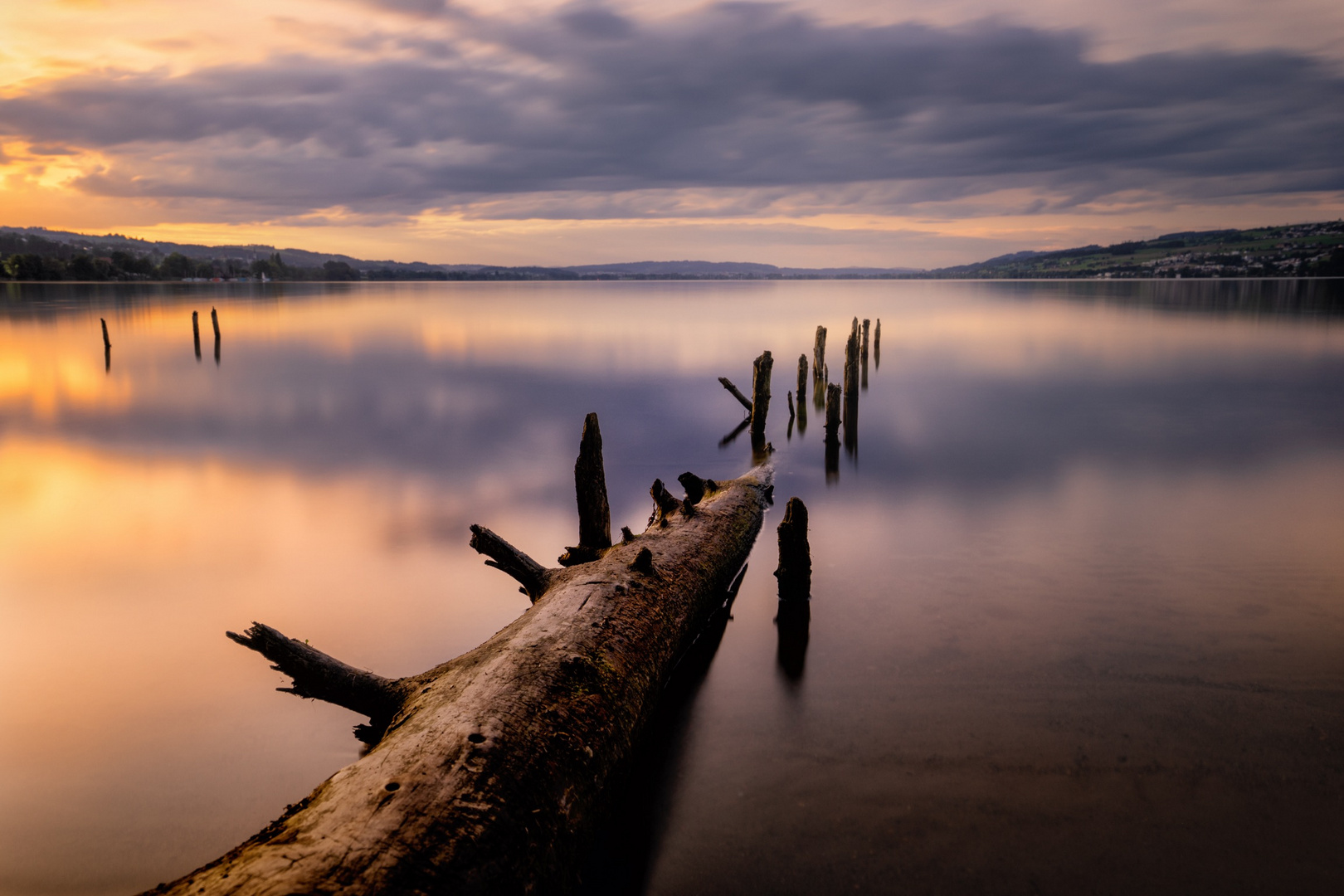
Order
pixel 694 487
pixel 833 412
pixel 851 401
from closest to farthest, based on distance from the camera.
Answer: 1. pixel 694 487
2. pixel 833 412
3. pixel 851 401

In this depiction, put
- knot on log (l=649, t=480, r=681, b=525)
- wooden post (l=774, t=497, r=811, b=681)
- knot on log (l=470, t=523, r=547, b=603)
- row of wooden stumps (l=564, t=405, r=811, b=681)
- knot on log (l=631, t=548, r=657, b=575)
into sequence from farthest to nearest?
1. knot on log (l=649, t=480, r=681, b=525)
2. row of wooden stumps (l=564, t=405, r=811, b=681)
3. wooden post (l=774, t=497, r=811, b=681)
4. knot on log (l=470, t=523, r=547, b=603)
5. knot on log (l=631, t=548, r=657, b=575)

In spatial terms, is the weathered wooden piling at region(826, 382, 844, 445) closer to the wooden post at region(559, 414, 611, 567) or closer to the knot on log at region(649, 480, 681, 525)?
the knot on log at region(649, 480, 681, 525)

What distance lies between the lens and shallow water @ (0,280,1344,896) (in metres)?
5.31

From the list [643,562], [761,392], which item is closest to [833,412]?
[761,392]

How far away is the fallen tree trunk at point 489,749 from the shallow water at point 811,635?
0.86m

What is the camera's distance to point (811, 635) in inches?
339

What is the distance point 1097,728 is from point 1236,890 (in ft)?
5.46

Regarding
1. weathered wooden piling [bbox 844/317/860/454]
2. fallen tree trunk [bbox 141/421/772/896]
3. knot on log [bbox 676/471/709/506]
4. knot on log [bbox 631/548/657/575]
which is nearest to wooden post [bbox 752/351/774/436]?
weathered wooden piling [bbox 844/317/860/454]

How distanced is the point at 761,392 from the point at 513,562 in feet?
40.4

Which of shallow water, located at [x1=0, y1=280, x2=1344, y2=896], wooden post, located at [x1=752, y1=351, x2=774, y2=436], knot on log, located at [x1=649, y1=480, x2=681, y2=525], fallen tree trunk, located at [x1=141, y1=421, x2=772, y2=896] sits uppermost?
wooden post, located at [x1=752, y1=351, x2=774, y2=436]

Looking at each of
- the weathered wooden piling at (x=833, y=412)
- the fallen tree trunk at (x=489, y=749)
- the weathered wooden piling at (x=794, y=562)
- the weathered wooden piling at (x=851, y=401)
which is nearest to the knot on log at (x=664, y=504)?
the weathered wooden piling at (x=794, y=562)

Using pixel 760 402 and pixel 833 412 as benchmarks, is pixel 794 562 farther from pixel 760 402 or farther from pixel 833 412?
pixel 760 402

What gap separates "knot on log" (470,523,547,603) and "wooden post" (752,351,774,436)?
470 inches

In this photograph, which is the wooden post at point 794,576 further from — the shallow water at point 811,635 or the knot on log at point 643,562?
the knot on log at point 643,562
